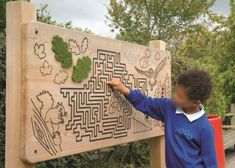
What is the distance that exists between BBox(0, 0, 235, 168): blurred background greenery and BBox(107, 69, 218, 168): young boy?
1.36 m

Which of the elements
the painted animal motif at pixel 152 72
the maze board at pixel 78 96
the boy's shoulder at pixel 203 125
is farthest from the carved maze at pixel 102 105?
the boy's shoulder at pixel 203 125

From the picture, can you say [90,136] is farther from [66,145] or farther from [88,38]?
[88,38]

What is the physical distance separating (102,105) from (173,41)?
18769mm

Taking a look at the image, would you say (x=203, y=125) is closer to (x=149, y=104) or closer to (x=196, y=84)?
(x=196, y=84)

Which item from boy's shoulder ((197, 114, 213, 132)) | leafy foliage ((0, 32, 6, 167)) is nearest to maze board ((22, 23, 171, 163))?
boy's shoulder ((197, 114, 213, 132))

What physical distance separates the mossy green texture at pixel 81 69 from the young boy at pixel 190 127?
0.29 m

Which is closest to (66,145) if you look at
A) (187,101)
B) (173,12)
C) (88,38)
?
(88,38)

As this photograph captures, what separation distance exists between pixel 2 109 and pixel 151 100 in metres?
1.19

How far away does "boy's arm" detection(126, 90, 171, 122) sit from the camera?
3.20m

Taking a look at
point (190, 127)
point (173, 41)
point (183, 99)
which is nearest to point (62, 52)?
point (183, 99)

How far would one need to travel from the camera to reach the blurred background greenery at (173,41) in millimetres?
4535

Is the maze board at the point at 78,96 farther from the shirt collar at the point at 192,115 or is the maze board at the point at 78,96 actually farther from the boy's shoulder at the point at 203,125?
the boy's shoulder at the point at 203,125

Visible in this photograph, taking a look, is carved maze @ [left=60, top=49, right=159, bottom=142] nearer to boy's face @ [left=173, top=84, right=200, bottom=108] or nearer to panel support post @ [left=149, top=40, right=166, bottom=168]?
boy's face @ [left=173, top=84, right=200, bottom=108]

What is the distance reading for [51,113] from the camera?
2.44m
